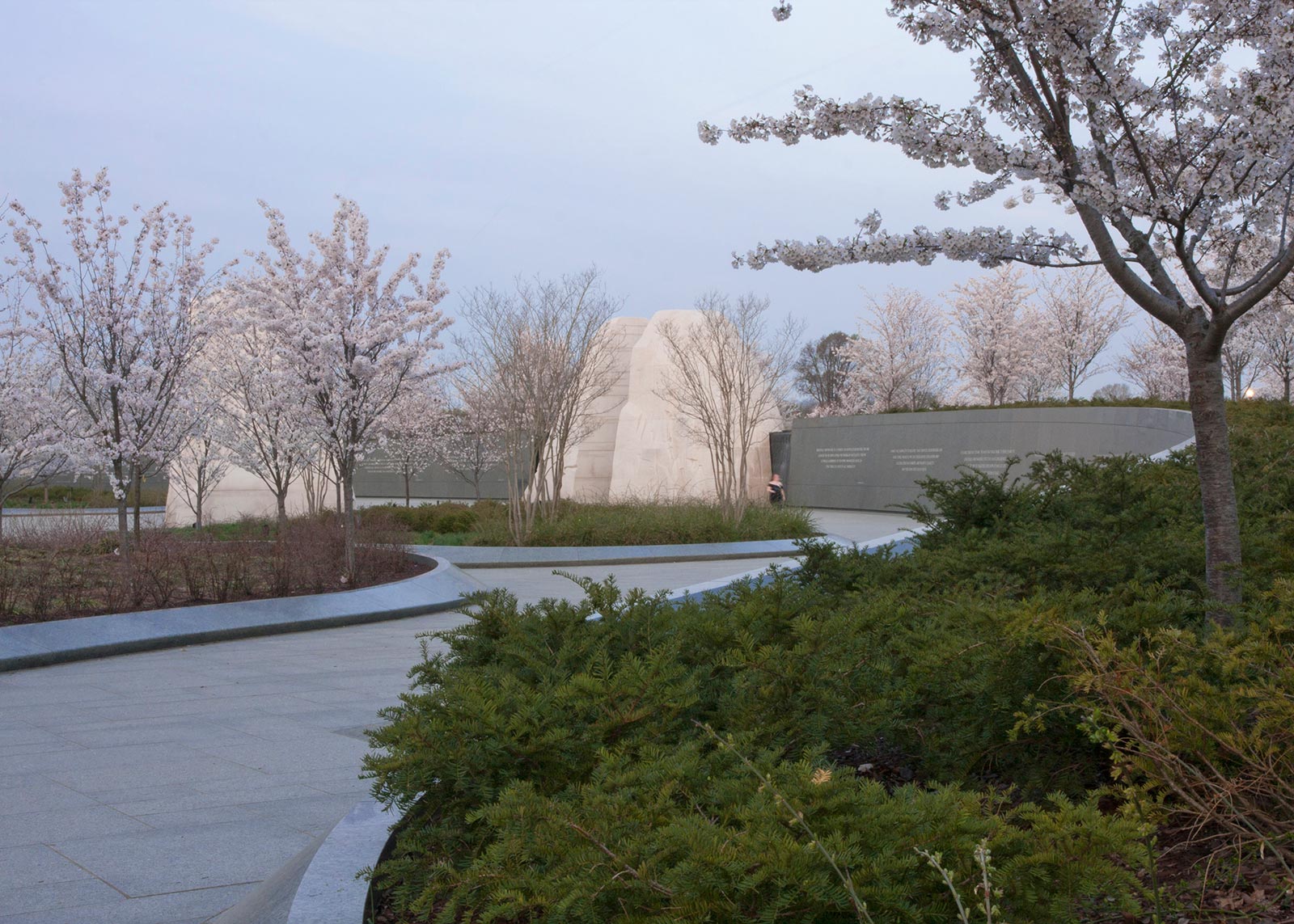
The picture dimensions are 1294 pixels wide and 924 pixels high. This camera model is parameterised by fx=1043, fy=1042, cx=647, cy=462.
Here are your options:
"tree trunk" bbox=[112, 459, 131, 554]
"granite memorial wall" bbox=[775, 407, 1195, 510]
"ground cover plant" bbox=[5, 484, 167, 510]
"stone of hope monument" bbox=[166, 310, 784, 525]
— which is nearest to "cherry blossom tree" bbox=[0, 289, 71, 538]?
"tree trunk" bbox=[112, 459, 131, 554]

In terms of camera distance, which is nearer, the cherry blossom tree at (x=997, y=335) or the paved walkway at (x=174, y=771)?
the paved walkway at (x=174, y=771)

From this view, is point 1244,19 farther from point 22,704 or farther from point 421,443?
point 421,443

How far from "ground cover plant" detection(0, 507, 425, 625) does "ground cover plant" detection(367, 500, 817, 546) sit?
3410 millimetres

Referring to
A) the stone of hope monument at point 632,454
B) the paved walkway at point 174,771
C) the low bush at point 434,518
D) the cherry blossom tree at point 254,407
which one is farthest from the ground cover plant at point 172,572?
the stone of hope monument at point 632,454

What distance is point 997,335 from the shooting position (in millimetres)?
36188

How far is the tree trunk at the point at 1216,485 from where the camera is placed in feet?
13.0

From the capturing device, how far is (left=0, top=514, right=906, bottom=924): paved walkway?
12.7ft

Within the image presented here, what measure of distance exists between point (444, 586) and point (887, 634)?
9.25 m

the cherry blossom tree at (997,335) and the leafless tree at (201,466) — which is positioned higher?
the cherry blossom tree at (997,335)

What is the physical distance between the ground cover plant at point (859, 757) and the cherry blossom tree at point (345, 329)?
8.68m

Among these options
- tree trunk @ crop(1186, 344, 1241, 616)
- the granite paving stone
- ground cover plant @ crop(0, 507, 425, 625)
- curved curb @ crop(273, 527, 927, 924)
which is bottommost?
the granite paving stone

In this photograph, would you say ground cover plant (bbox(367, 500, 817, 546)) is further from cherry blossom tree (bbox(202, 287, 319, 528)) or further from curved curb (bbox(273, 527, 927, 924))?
curved curb (bbox(273, 527, 927, 924))

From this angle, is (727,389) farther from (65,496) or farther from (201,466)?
(65,496)

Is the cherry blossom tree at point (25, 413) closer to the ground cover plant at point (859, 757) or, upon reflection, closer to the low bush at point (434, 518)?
the low bush at point (434, 518)
